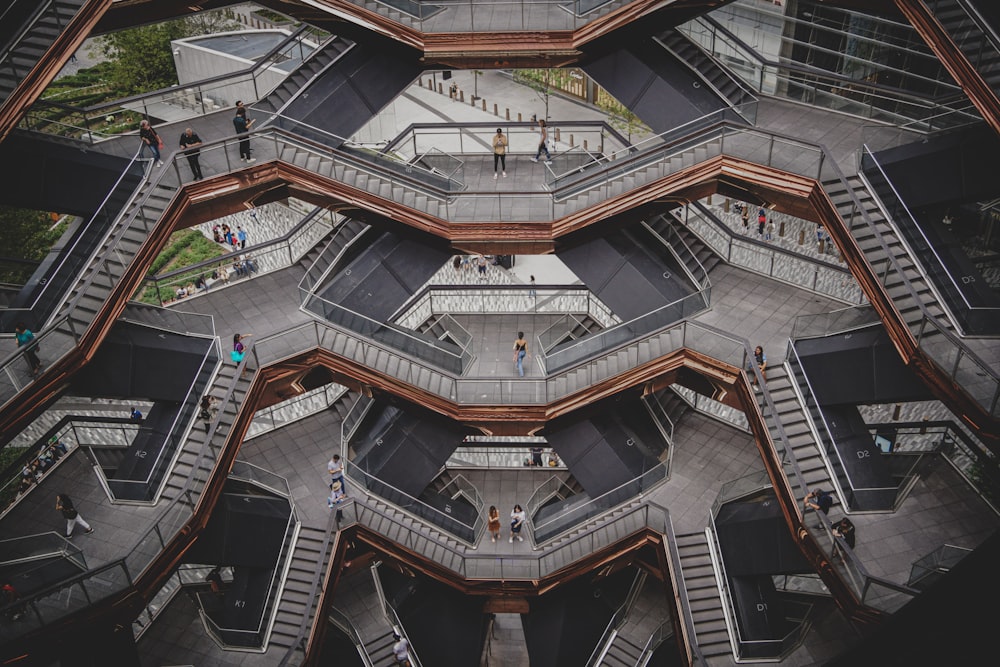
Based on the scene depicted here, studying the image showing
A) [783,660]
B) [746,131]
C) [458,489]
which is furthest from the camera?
[458,489]

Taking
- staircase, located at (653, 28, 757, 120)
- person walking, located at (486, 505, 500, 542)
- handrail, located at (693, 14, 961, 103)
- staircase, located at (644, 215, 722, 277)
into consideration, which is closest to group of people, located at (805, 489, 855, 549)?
staircase, located at (644, 215, 722, 277)

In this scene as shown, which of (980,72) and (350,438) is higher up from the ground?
(980,72)

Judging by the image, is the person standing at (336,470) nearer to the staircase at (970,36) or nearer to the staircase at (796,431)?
the staircase at (796,431)

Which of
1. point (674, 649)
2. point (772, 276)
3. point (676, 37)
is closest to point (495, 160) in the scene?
point (676, 37)

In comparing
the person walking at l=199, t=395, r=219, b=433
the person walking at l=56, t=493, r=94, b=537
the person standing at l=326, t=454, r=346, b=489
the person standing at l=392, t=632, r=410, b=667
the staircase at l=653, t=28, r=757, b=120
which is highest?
the staircase at l=653, t=28, r=757, b=120

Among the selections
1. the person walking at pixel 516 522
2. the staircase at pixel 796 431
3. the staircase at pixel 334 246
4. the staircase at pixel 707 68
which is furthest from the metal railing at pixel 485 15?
the person walking at pixel 516 522

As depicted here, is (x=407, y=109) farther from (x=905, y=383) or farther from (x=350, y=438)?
(x=905, y=383)

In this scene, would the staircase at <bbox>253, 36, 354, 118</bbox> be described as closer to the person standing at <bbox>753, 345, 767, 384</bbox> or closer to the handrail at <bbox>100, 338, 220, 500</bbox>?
the handrail at <bbox>100, 338, 220, 500</bbox>
